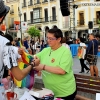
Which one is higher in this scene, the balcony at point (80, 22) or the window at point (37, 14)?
the window at point (37, 14)

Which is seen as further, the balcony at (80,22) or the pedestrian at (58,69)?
the balcony at (80,22)

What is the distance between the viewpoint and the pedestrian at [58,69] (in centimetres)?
331

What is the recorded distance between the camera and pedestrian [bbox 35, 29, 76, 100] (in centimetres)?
331

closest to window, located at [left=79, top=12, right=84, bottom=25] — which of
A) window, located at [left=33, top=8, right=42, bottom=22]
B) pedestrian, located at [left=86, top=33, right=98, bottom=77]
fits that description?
window, located at [left=33, top=8, right=42, bottom=22]

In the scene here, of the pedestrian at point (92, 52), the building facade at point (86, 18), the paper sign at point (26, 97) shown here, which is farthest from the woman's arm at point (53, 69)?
the building facade at point (86, 18)

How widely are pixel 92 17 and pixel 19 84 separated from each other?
147 ft

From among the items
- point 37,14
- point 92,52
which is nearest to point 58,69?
point 92,52

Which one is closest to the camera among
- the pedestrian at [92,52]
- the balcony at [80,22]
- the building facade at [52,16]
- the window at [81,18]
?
the pedestrian at [92,52]

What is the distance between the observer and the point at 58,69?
10.8ft

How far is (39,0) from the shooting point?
188 ft

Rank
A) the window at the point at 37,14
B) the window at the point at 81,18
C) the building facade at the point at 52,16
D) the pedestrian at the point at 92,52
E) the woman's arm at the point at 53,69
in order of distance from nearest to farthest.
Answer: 1. the woman's arm at the point at 53,69
2. the pedestrian at the point at 92,52
3. the building facade at the point at 52,16
4. the window at the point at 81,18
5. the window at the point at 37,14

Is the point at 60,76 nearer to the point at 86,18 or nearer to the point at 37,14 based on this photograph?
the point at 86,18

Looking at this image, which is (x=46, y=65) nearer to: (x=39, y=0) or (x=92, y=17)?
(x=92, y=17)

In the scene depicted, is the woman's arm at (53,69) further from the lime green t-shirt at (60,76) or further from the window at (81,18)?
the window at (81,18)
